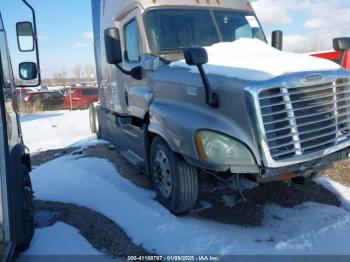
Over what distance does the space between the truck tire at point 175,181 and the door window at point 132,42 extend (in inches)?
57.1

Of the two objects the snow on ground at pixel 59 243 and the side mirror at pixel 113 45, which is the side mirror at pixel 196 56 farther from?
the snow on ground at pixel 59 243

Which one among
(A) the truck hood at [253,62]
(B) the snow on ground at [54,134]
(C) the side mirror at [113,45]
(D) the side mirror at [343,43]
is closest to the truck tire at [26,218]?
(C) the side mirror at [113,45]

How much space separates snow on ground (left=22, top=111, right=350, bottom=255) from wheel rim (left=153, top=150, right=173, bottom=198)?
0.78 feet

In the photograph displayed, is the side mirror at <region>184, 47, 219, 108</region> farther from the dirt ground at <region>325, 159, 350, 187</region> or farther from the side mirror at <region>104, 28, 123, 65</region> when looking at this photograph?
the dirt ground at <region>325, 159, 350, 187</region>

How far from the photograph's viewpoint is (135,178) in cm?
578

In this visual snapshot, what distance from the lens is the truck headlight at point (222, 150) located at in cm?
344

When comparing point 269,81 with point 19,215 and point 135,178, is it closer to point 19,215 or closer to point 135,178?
point 19,215

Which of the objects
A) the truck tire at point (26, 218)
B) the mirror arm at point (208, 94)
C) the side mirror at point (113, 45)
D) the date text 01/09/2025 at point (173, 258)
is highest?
the side mirror at point (113, 45)

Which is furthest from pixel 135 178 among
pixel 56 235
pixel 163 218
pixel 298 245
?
pixel 298 245

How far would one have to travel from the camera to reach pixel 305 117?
355 cm

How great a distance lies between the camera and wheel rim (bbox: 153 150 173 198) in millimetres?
4367

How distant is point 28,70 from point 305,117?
117 inches

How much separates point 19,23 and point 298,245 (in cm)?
370

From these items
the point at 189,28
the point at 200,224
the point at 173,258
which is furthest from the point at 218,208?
the point at 189,28
